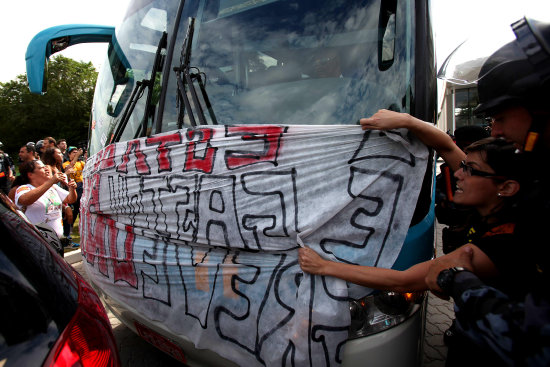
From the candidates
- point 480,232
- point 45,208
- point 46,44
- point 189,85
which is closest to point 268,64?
point 189,85

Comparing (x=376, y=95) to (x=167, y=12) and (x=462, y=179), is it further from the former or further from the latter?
(x=167, y=12)

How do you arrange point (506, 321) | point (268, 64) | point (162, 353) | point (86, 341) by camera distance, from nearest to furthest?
point (506, 321)
point (86, 341)
point (268, 64)
point (162, 353)

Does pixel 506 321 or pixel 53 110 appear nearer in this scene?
pixel 506 321

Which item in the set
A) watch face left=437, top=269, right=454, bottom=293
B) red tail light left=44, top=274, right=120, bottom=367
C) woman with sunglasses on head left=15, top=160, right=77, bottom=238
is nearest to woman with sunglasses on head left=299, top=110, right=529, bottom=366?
watch face left=437, top=269, right=454, bottom=293

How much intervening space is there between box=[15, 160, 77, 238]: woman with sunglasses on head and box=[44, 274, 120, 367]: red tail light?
10.1 feet

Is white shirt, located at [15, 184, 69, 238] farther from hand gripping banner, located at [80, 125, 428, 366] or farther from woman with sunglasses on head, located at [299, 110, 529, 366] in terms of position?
woman with sunglasses on head, located at [299, 110, 529, 366]

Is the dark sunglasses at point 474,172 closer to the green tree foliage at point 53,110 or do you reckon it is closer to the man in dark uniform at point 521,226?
the man in dark uniform at point 521,226

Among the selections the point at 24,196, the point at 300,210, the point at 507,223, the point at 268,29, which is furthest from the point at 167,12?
the point at 24,196

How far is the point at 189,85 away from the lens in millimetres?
2090

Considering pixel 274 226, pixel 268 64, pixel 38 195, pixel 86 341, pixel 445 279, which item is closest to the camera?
pixel 86 341

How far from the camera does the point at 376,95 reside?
173 cm

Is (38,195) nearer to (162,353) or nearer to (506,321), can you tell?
(162,353)

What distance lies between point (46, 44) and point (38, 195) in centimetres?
183

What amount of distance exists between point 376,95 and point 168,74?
1308mm
